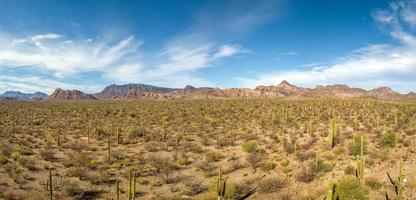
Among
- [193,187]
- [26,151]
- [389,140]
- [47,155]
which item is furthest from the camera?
[389,140]

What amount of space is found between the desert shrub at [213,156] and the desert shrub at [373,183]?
29.3 ft

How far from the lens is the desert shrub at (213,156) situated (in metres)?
21.7

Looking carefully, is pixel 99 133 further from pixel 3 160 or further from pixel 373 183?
pixel 373 183

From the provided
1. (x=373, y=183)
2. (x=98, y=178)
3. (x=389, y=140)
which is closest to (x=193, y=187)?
(x=98, y=178)

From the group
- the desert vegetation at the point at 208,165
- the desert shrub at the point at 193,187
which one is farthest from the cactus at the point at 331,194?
the desert shrub at the point at 193,187

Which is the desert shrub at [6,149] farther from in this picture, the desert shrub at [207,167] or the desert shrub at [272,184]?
the desert shrub at [272,184]

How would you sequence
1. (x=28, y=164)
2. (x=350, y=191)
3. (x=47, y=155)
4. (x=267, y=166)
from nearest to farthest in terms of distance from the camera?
(x=350, y=191) < (x=267, y=166) < (x=28, y=164) < (x=47, y=155)

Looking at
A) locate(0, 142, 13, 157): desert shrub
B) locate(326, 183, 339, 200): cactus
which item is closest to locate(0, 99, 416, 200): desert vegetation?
locate(326, 183, 339, 200): cactus

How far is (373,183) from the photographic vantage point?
613 inches

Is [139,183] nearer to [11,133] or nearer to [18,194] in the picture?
[18,194]

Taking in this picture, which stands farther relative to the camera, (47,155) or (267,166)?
(47,155)

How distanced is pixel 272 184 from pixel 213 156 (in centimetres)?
618

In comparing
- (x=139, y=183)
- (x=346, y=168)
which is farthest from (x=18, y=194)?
(x=346, y=168)

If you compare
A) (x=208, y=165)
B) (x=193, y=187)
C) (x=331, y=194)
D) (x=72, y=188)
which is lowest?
(x=193, y=187)
